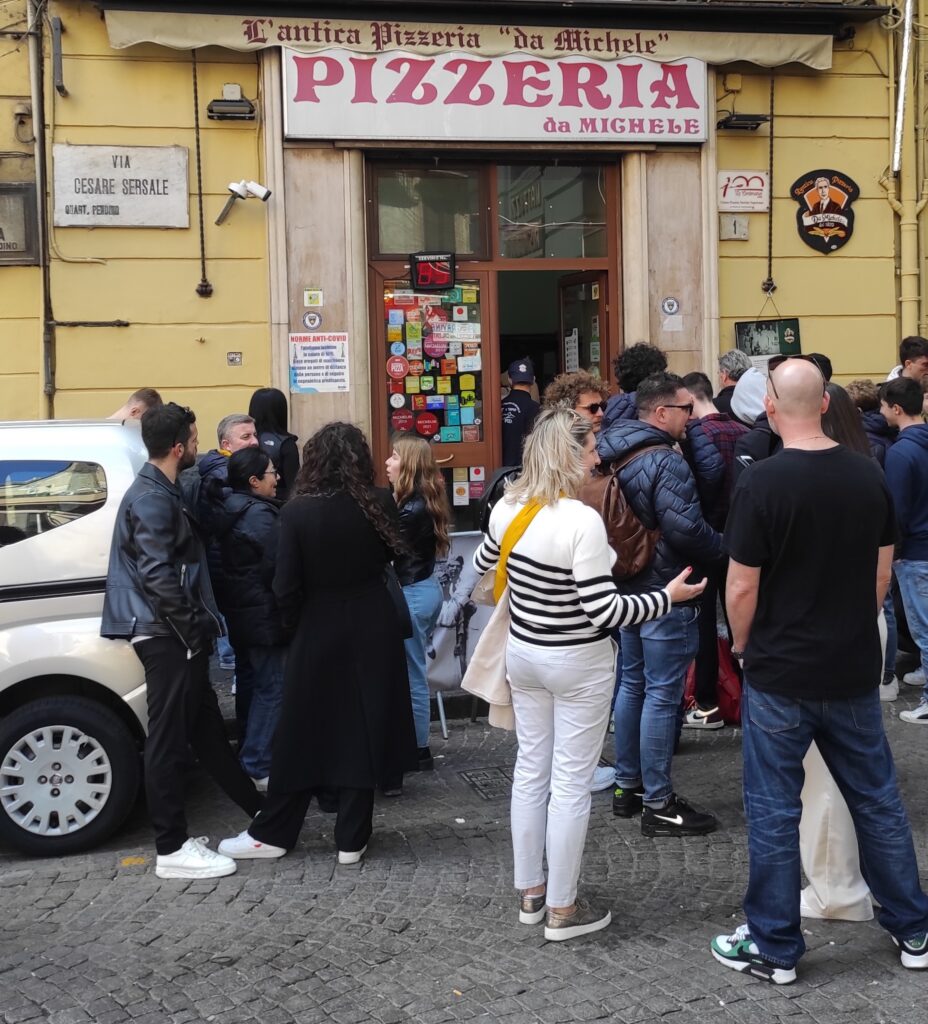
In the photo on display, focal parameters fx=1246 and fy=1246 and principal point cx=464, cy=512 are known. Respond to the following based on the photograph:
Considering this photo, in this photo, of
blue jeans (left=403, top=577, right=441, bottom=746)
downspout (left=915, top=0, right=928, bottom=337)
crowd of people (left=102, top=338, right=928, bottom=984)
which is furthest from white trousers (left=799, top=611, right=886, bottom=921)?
downspout (left=915, top=0, right=928, bottom=337)

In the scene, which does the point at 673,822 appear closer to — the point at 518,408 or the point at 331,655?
the point at 331,655

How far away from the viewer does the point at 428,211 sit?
10.4m

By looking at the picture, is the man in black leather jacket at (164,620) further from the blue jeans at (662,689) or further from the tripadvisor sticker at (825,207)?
the tripadvisor sticker at (825,207)

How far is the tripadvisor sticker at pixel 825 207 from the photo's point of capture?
10789 mm

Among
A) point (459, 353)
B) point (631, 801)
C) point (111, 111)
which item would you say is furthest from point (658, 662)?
point (111, 111)

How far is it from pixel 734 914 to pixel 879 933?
1.67ft

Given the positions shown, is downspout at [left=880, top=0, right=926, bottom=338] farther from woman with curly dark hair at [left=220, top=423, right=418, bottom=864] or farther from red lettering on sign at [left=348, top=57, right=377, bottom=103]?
woman with curly dark hair at [left=220, top=423, right=418, bottom=864]

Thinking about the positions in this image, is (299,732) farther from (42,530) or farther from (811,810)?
(811,810)

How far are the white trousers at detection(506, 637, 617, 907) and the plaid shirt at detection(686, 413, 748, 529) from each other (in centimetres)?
223

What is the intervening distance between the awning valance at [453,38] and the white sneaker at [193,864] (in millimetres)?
6644

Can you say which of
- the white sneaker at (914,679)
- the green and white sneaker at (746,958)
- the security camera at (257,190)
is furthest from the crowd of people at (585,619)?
the security camera at (257,190)

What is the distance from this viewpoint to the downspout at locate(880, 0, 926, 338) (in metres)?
10.9

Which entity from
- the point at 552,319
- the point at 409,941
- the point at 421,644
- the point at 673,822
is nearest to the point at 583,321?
the point at 552,319

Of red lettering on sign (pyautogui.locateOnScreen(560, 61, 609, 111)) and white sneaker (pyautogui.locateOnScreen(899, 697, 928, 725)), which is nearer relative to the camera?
white sneaker (pyautogui.locateOnScreen(899, 697, 928, 725))
